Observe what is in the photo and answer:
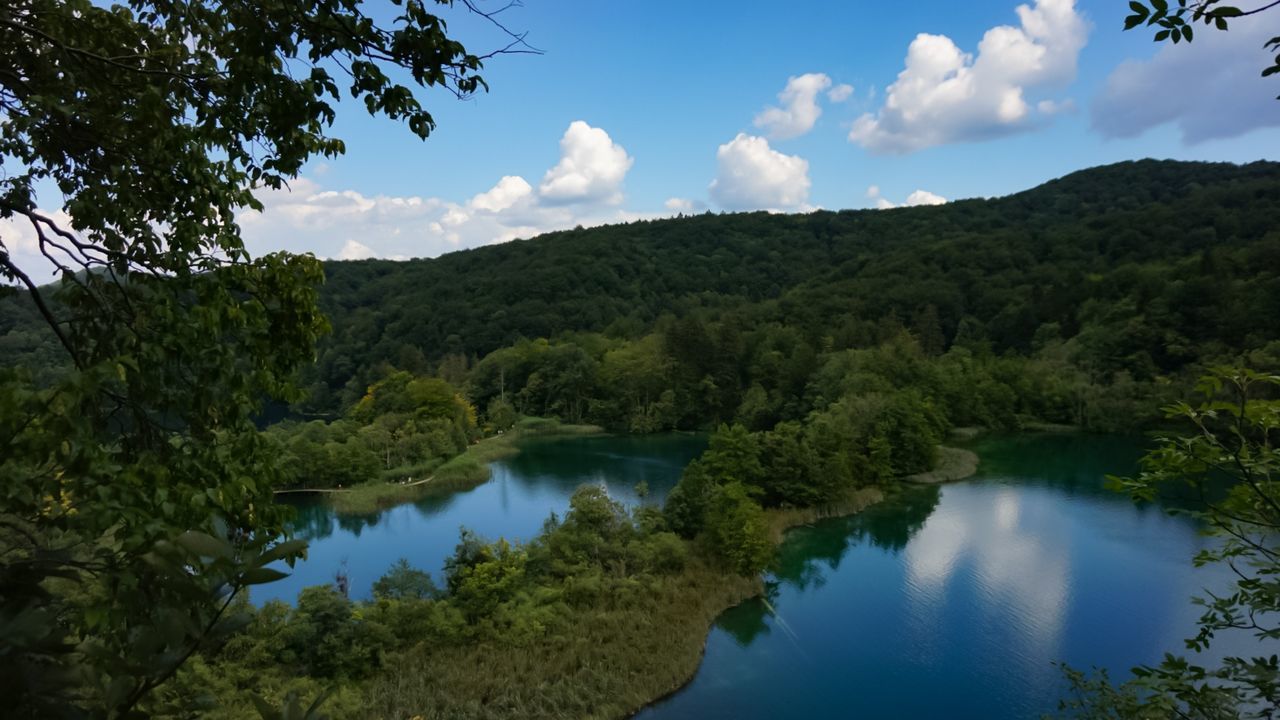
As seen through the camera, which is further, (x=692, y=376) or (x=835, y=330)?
(x=835, y=330)

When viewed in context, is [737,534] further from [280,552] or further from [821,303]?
[821,303]

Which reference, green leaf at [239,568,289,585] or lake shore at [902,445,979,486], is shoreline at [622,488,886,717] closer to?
lake shore at [902,445,979,486]

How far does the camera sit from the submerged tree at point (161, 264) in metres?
1.50

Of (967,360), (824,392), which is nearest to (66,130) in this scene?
(824,392)

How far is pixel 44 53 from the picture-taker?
6.61ft

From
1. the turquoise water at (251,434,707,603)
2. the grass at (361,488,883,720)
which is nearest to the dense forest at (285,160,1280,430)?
the turquoise water at (251,434,707,603)

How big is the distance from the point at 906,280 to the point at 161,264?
1765 inches

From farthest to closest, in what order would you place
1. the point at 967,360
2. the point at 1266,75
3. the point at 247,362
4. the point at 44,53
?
the point at 967,360, the point at 247,362, the point at 44,53, the point at 1266,75

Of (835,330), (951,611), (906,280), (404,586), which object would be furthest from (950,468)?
(906,280)

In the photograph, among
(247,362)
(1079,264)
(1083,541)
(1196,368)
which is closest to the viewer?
(247,362)

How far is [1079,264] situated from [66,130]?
48049 mm

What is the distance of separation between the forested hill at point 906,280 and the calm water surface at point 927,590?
12433 mm

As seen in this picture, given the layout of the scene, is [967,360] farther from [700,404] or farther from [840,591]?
[840,591]

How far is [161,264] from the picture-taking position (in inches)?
84.0
